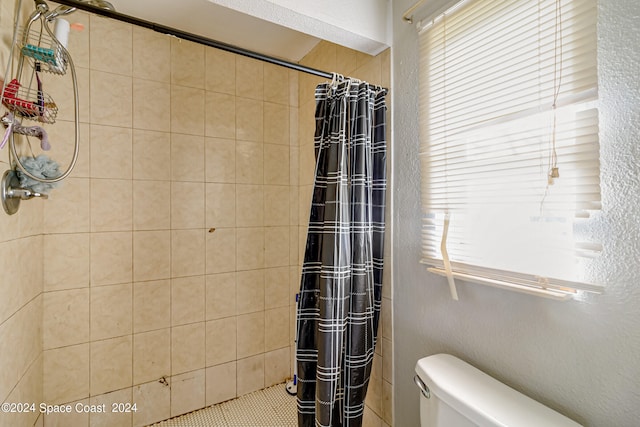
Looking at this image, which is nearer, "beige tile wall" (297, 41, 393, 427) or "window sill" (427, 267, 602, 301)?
"window sill" (427, 267, 602, 301)

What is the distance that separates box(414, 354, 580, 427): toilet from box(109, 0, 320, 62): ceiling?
1900 millimetres

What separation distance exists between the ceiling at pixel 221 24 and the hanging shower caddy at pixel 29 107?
1.81 ft

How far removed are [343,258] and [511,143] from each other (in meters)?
0.69

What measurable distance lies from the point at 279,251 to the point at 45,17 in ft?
5.39

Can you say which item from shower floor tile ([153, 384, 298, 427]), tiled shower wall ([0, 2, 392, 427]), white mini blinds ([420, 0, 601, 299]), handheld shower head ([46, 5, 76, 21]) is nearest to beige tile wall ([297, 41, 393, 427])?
tiled shower wall ([0, 2, 392, 427])

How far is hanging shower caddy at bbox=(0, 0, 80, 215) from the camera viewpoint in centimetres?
104

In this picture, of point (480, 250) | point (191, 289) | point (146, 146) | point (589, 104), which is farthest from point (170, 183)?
point (589, 104)

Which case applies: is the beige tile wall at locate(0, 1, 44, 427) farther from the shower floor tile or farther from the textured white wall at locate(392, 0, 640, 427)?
the textured white wall at locate(392, 0, 640, 427)

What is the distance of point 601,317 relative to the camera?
70 centimetres

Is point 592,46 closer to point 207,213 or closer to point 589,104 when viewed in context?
point 589,104

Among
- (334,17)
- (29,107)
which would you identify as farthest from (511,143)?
(29,107)

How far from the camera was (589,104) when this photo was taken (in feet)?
2.36

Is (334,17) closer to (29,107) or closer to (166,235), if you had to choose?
(29,107)

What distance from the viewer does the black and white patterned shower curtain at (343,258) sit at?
3.74ft
